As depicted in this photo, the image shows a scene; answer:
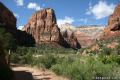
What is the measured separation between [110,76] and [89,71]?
1.83 m

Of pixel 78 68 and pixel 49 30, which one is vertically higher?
pixel 49 30

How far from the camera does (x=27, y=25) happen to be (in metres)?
179

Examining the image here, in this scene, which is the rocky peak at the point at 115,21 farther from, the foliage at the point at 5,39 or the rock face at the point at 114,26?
the foliage at the point at 5,39

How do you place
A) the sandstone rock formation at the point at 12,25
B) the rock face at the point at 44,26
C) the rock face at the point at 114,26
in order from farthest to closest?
the rock face at the point at 44,26 → the sandstone rock formation at the point at 12,25 → the rock face at the point at 114,26

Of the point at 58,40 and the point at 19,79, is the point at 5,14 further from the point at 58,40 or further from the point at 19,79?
the point at 19,79

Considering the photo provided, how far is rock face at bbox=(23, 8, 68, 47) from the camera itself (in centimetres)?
16788

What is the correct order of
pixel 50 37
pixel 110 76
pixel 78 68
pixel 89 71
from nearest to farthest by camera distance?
1. pixel 110 76
2. pixel 89 71
3. pixel 78 68
4. pixel 50 37

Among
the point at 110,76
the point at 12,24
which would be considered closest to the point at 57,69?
the point at 110,76

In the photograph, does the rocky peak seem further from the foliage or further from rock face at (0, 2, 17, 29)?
the foliage

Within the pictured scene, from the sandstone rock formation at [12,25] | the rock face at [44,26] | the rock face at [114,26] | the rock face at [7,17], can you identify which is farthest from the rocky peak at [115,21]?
the rock face at [44,26]

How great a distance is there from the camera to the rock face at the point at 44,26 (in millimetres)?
167875

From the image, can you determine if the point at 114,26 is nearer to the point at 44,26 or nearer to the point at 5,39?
the point at 44,26

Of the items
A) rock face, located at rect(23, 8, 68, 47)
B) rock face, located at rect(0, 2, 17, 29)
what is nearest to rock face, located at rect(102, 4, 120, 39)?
rock face, located at rect(0, 2, 17, 29)

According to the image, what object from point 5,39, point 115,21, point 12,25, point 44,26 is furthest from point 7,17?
point 5,39
